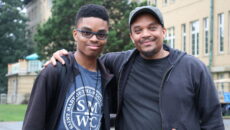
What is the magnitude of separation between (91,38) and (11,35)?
2498 inches

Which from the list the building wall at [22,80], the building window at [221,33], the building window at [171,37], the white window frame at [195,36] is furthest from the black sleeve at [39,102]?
the building wall at [22,80]

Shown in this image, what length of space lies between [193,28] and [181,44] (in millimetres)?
2003

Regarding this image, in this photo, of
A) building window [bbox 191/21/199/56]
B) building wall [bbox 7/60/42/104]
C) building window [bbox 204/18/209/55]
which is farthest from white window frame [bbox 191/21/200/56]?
building wall [bbox 7/60/42/104]

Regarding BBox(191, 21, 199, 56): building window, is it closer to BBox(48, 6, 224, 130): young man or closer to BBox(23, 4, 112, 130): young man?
BBox(48, 6, 224, 130): young man

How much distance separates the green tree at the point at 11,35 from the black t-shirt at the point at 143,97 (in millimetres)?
60608

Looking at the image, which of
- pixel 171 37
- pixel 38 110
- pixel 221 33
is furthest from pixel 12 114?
pixel 38 110

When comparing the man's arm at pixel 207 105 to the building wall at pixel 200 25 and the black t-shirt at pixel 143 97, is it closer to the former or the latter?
the black t-shirt at pixel 143 97

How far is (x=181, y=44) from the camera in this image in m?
39.0

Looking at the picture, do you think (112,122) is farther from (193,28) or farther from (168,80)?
(193,28)

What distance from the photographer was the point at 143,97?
14.2 ft

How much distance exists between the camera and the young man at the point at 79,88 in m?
4.02

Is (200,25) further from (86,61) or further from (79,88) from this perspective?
(79,88)

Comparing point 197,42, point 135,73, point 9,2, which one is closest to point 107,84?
point 135,73

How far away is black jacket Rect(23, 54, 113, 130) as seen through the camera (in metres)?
4.00
